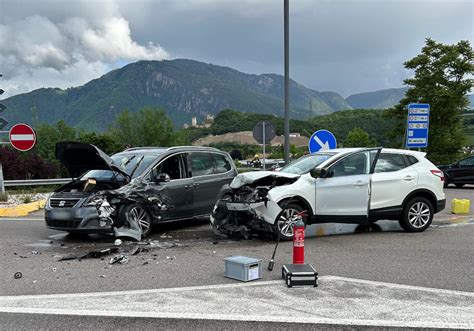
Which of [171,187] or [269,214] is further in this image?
[171,187]

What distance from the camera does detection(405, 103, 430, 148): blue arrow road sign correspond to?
13.2 metres

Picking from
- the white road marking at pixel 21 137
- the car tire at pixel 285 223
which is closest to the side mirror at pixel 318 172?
the car tire at pixel 285 223

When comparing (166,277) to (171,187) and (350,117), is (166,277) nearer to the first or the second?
(171,187)

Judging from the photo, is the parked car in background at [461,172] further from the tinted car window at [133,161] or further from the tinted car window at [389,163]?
the tinted car window at [133,161]

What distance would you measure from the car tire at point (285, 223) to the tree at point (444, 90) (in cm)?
3150

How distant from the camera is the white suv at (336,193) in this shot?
790cm

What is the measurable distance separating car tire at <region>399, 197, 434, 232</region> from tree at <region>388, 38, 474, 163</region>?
96.1 feet

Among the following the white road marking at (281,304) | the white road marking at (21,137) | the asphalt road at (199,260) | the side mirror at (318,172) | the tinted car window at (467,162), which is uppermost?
the white road marking at (21,137)

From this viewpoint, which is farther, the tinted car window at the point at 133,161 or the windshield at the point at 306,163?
the tinted car window at the point at 133,161

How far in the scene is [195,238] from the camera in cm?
850

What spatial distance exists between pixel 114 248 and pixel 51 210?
1.59 metres

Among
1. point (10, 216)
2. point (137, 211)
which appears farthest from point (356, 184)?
point (10, 216)

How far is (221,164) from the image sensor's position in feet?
33.8

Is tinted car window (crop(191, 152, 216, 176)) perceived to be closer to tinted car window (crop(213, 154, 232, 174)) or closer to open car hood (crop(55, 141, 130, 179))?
tinted car window (crop(213, 154, 232, 174))
